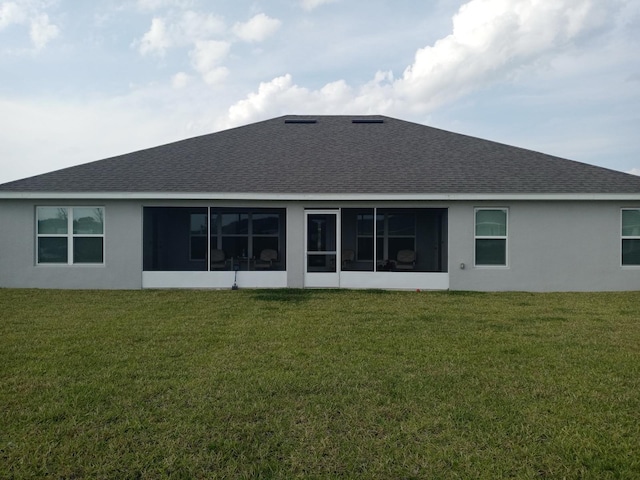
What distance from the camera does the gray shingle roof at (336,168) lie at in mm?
13055

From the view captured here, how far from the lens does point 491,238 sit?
43.0 ft

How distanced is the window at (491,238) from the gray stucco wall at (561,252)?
182 mm

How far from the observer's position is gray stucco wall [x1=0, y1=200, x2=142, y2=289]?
13.0 meters

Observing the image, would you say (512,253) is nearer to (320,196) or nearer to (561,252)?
(561,252)

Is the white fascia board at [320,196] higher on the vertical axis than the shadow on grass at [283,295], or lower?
higher

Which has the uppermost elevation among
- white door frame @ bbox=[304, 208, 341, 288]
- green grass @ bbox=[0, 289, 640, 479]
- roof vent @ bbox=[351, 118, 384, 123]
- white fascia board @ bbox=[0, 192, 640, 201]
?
roof vent @ bbox=[351, 118, 384, 123]

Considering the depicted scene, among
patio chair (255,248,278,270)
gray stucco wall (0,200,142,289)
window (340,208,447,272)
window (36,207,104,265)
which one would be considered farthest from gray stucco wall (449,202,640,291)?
window (36,207,104,265)

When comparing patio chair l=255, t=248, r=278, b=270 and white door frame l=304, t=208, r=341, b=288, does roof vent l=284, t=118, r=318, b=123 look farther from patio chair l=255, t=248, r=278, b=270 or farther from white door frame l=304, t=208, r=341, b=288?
white door frame l=304, t=208, r=341, b=288

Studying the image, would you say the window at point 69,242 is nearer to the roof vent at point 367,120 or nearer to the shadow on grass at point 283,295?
the shadow on grass at point 283,295

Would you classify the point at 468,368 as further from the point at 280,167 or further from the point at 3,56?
the point at 3,56

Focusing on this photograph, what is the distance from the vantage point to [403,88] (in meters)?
23.5

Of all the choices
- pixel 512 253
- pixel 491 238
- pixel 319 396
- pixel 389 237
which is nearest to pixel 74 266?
pixel 389 237

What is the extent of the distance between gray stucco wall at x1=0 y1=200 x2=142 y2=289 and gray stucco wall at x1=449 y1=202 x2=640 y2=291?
9.68m

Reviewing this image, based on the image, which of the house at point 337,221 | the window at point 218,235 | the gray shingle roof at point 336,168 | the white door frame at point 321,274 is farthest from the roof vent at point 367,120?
the white door frame at point 321,274
